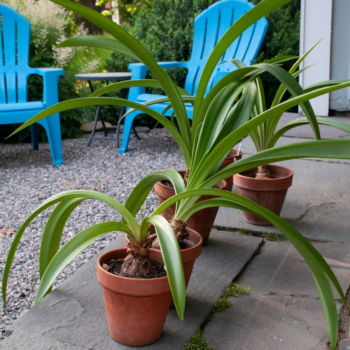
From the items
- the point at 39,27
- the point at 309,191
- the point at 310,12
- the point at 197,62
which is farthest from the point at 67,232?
the point at 310,12

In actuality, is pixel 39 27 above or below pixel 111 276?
above

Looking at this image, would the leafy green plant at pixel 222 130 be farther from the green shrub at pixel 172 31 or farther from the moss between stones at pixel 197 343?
the green shrub at pixel 172 31

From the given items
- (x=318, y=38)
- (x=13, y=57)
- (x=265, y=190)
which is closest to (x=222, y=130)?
(x=265, y=190)

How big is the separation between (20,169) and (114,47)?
2327 millimetres

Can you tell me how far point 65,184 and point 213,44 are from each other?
6.50ft

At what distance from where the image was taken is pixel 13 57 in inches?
145

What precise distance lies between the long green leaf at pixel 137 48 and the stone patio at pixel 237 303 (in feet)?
1.79

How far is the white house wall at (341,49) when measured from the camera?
12.8ft

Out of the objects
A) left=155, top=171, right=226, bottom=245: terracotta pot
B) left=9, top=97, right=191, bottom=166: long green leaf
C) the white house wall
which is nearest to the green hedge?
the white house wall

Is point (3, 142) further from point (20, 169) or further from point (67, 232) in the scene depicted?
point (67, 232)

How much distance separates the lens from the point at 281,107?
974 millimetres

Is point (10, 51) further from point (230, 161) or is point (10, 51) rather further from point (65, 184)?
point (230, 161)

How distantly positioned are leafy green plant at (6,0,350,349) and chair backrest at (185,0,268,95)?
2253 mm

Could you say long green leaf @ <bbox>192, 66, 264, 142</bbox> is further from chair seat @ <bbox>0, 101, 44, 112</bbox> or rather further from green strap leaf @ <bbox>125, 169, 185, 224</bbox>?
chair seat @ <bbox>0, 101, 44, 112</bbox>
